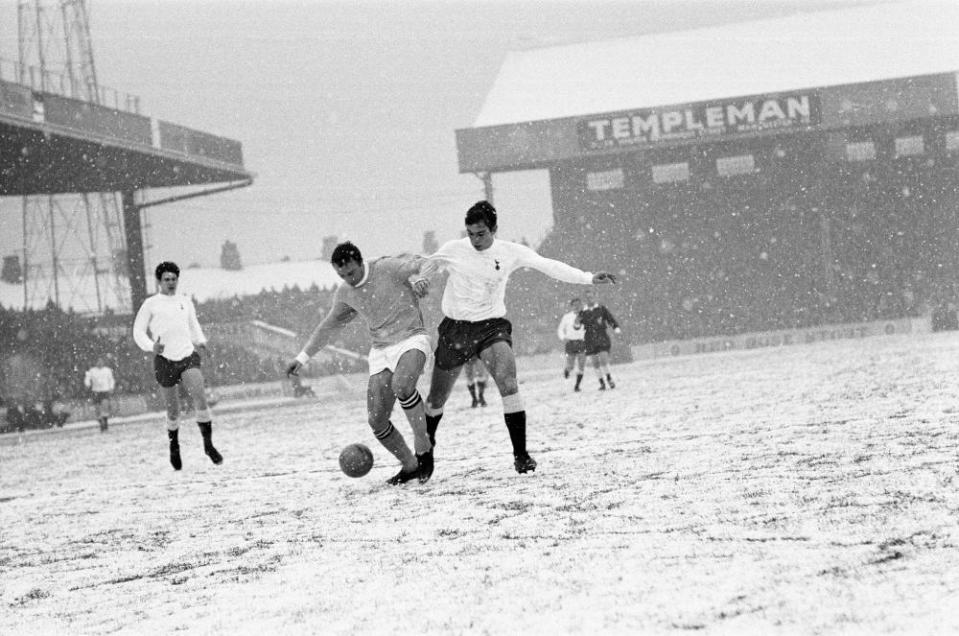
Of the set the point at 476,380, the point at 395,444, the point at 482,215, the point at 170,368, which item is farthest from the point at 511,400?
the point at 476,380

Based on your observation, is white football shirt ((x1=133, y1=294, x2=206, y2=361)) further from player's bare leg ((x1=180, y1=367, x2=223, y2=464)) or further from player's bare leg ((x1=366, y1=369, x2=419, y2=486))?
player's bare leg ((x1=366, y1=369, x2=419, y2=486))

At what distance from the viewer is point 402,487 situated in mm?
8258

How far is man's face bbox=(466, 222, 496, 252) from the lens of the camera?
8211mm

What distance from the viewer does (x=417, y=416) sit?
823 centimetres

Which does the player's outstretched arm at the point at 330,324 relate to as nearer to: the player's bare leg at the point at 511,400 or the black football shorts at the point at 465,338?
the black football shorts at the point at 465,338

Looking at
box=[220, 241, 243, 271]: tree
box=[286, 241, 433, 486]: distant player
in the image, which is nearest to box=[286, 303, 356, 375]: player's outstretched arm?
box=[286, 241, 433, 486]: distant player

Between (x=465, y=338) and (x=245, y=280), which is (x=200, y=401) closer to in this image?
(x=465, y=338)

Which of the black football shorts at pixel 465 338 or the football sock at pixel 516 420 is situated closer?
the football sock at pixel 516 420

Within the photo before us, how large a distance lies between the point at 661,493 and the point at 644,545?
1.57 meters

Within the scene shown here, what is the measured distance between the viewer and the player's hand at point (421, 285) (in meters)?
7.98

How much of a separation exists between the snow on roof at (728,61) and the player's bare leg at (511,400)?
112 feet

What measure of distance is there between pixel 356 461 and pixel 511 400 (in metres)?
1.22

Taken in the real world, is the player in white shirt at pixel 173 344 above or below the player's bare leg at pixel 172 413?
above

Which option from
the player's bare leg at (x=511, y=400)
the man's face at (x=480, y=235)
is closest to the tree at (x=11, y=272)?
the man's face at (x=480, y=235)
